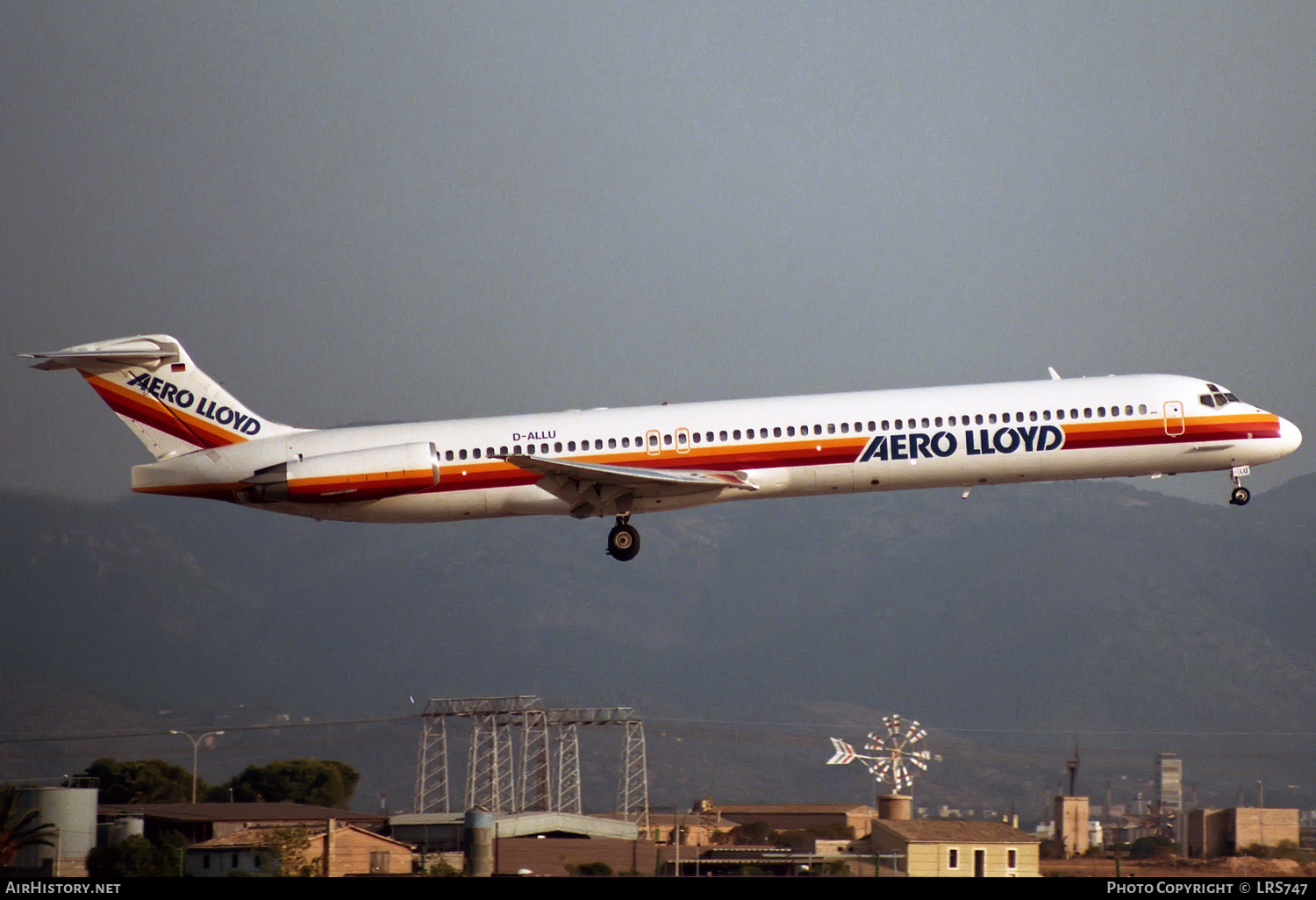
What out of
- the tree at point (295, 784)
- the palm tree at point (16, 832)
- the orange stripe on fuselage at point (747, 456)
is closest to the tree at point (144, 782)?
the tree at point (295, 784)

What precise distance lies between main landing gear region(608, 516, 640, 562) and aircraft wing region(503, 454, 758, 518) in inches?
32.1

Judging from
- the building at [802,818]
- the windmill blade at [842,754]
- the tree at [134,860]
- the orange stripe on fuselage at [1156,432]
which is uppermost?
the orange stripe on fuselage at [1156,432]

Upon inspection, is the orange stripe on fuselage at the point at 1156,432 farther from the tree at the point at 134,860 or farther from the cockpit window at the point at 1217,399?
the tree at the point at 134,860

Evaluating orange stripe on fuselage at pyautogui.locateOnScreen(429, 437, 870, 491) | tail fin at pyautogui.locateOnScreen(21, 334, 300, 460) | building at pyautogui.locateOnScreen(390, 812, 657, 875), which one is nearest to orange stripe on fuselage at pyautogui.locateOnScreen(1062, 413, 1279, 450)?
orange stripe on fuselage at pyautogui.locateOnScreen(429, 437, 870, 491)

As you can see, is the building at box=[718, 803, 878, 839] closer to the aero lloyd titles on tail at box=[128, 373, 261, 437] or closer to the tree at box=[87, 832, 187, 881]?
the tree at box=[87, 832, 187, 881]

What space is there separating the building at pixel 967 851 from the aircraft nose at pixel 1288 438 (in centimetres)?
1504

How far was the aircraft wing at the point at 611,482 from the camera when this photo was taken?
123 feet

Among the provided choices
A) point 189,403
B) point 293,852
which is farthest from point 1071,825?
Answer: point 189,403

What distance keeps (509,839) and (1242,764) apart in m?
125

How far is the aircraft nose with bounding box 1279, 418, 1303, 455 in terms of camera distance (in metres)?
41.6

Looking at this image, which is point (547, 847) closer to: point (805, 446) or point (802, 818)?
point (805, 446)
